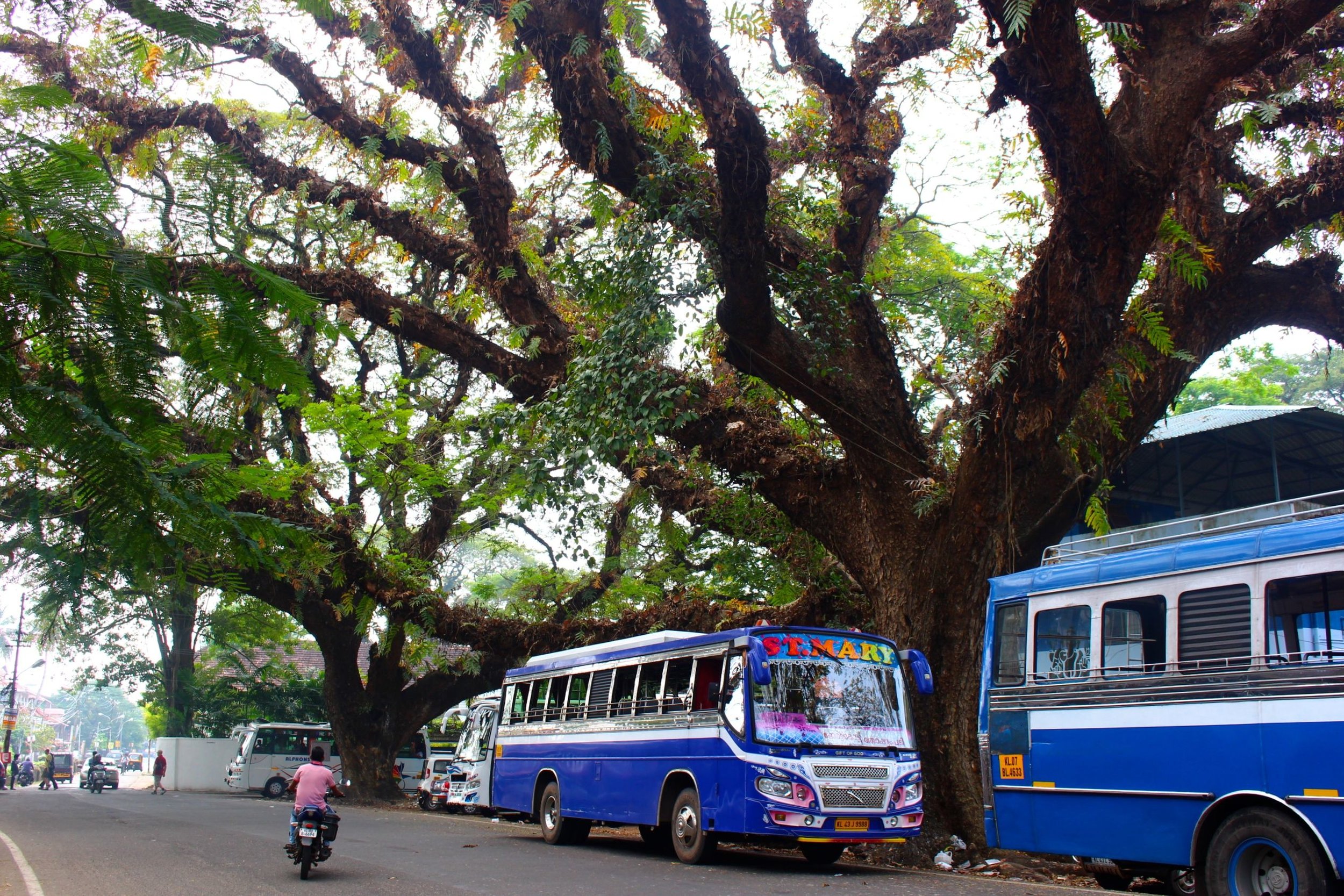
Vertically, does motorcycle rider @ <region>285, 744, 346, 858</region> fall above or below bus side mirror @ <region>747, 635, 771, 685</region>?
below

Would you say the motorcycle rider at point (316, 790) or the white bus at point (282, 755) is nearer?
the motorcycle rider at point (316, 790)

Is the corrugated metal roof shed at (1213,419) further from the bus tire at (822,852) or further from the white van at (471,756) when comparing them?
the white van at (471,756)

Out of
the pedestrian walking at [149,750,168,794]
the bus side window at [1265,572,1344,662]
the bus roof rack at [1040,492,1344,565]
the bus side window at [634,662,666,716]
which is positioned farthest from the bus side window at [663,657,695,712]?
the pedestrian walking at [149,750,168,794]

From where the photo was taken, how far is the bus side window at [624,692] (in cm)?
1275

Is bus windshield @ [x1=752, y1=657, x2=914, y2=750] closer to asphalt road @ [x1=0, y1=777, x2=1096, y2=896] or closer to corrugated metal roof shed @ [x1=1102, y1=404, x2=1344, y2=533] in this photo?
asphalt road @ [x1=0, y1=777, x2=1096, y2=896]

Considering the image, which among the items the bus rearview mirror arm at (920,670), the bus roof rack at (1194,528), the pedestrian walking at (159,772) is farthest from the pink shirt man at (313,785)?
the pedestrian walking at (159,772)

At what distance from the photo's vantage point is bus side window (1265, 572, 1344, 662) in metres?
7.14

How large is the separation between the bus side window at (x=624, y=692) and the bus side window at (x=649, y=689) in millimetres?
123

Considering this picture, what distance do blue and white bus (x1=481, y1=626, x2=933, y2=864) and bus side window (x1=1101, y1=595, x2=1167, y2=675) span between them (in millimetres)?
2369

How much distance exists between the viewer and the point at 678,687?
1195 cm

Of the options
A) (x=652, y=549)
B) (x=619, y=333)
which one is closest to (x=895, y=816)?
(x=619, y=333)

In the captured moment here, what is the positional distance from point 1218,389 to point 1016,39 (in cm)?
3046

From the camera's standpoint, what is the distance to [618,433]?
37.6ft

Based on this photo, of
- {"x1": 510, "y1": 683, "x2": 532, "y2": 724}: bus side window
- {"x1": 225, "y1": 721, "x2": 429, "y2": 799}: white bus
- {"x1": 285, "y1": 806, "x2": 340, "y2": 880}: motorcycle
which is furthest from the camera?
{"x1": 225, "y1": 721, "x2": 429, "y2": 799}: white bus
